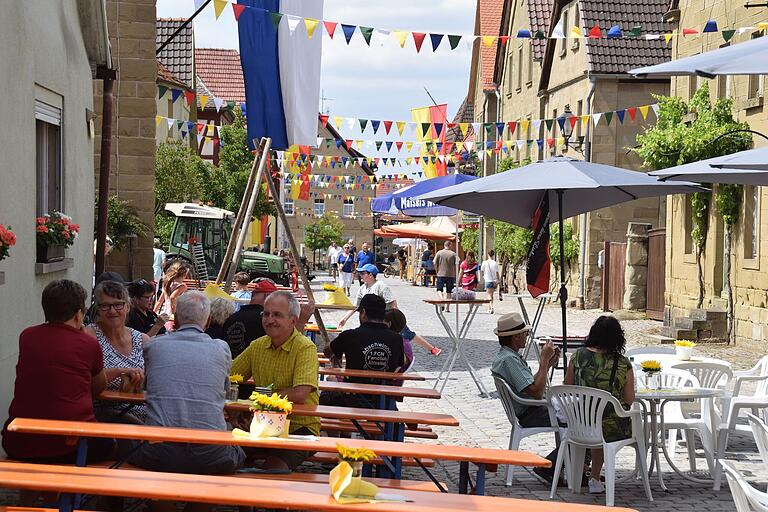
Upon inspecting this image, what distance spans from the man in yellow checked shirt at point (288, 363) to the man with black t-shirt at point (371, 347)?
5.18ft

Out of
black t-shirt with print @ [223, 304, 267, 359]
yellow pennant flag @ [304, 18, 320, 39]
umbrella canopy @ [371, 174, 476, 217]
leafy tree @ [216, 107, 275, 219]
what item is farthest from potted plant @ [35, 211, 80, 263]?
leafy tree @ [216, 107, 275, 219]

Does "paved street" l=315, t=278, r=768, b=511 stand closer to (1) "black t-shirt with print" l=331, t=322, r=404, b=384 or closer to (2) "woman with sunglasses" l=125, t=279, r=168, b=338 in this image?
(1) "black t-shirt with print" l=331, t=322, r=404, b=384

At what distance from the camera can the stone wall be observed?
1767 centimetres

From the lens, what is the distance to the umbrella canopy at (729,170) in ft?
26.6

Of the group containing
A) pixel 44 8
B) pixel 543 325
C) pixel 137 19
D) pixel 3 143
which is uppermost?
pixel 137 19

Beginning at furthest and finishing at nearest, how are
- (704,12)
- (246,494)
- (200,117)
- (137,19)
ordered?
(200,117) → (704,12) → (137,19) → (246,494)

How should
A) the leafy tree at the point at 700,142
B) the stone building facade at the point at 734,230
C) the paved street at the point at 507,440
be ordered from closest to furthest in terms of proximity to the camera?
the paved street at the point at 507,440, the stone building facade at the point at 734,230, the leafy tree at the point at 700,142

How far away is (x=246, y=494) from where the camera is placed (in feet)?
16.7

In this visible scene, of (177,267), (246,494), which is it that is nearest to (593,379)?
(246,494)

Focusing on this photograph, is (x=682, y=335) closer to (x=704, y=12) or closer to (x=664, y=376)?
(x=704, y=12)

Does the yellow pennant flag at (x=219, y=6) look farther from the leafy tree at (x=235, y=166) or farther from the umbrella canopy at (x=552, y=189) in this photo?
the leafy tree at (x=235, y=166)

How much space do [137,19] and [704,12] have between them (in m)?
12.0

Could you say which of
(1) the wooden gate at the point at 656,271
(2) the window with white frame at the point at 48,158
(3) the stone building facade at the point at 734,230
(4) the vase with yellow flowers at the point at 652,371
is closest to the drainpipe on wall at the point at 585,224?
(1) the wooden gate at the point at 656,271

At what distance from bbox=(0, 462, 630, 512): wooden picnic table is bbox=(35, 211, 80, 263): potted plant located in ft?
16.0
